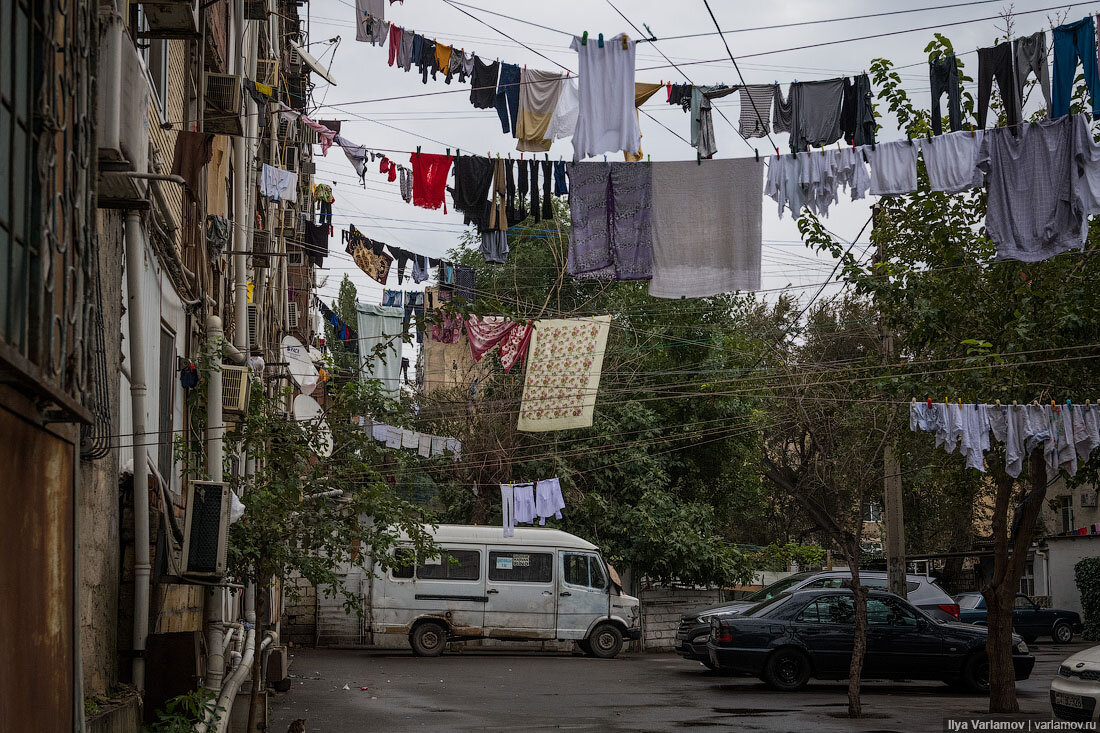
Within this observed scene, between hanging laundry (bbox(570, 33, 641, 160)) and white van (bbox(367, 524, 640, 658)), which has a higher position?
hanging laundry (bbox(570, 33, 641, 160))

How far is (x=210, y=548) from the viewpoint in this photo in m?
7.98

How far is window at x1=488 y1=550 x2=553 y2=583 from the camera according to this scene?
78.6 feet

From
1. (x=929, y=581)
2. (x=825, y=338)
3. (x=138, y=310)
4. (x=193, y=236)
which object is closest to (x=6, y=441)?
(x=138, y=310)

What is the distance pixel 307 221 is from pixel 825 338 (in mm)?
14728

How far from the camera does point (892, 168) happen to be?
11594 millimetres

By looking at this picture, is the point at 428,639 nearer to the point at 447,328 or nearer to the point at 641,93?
the point at 447,328

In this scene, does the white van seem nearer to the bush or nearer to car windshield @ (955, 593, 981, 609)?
car windshield @ (955, 593, 981, 609)

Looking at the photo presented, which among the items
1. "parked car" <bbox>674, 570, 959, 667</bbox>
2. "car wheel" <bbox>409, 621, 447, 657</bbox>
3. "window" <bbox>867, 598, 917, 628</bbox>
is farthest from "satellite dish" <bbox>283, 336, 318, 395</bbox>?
"window" <bbox>867, 598, 917, 628</bbox>

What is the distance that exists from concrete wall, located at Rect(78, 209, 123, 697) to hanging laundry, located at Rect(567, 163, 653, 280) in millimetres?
6331

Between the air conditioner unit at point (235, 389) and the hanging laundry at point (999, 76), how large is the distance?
8.14m

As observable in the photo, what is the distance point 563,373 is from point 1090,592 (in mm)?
19634

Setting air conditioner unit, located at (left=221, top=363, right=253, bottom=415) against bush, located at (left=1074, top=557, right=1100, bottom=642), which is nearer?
air conditioner unit, located at (left=221, top=363, right=253, bottom=415)

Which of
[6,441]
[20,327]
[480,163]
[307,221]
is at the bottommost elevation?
[6,441]

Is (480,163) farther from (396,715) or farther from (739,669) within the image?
(739,669)
